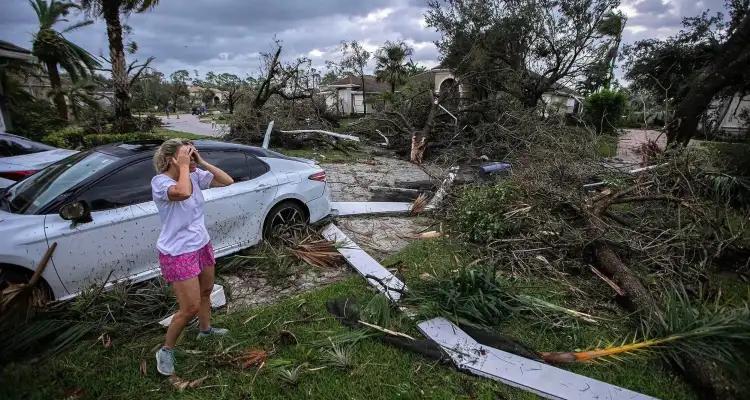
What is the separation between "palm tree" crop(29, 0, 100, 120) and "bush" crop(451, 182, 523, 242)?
70.9ft

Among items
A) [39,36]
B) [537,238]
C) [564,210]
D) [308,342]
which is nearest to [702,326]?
[537,238]

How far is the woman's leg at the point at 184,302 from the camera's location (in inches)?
110

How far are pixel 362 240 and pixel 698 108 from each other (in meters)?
9.54

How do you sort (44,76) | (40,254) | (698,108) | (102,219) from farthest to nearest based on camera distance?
(44,76), (698,108), (102,219), (40,254)

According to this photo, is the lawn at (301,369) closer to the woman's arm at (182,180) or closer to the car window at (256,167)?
the woman's arm at (182,180)

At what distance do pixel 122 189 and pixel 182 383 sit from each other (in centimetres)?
199

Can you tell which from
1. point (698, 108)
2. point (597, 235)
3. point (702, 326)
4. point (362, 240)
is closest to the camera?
point (702, 326)

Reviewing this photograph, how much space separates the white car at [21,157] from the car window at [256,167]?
3760 mm

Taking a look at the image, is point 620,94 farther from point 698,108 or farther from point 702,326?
point 702,326

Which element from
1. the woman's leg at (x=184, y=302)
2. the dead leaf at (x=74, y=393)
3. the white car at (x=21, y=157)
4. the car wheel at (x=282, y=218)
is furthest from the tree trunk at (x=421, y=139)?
the dead leaf at (x=74, y=393)

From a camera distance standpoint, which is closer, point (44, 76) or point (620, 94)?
point (44, 76)

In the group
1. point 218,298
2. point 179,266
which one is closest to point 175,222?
point 179,266

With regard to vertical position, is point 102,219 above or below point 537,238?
above

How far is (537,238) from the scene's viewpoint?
196 inches
